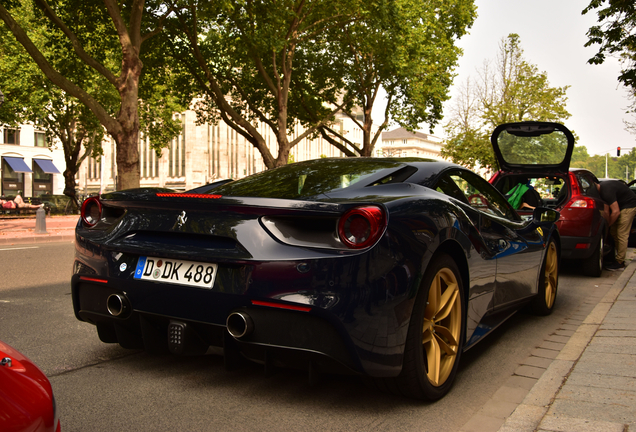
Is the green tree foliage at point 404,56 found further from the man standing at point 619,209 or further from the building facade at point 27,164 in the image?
the building facade at point 27,164

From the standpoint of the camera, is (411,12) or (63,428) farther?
(411,12)

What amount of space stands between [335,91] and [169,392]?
28141 millimetres

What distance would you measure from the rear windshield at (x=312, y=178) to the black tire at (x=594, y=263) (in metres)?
5.71

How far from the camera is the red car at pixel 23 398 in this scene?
1402 millimetres

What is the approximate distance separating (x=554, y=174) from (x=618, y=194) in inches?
72.9

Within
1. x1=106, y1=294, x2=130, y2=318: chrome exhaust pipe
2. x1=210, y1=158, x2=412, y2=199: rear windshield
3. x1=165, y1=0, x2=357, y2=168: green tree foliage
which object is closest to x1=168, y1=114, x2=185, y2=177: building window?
x1=165, y1=0, x2=357, y2=168: green tree foliage

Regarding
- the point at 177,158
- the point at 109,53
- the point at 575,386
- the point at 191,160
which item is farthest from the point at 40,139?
the point at 575,386

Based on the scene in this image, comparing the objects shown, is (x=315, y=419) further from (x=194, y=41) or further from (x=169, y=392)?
(x=194, y=41)

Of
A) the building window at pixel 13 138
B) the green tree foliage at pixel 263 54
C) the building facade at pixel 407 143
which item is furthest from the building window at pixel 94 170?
the building facade at pixel 407 143

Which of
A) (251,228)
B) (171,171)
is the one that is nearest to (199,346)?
(251,228)

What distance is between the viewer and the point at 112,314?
3117mm

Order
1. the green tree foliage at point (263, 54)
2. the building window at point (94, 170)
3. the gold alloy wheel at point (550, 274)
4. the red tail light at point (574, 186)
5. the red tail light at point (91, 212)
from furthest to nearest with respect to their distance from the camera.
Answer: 1. the building window at point (94, 170)
2. the green tree foliage at point (263, 54)
3. the red tail light at point (574, 186)
4. the gold alloy wheel at point (550, 274)
5. the red tail light at point (91, 212)

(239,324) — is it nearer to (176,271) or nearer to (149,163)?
(176,271)

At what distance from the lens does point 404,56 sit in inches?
1011
